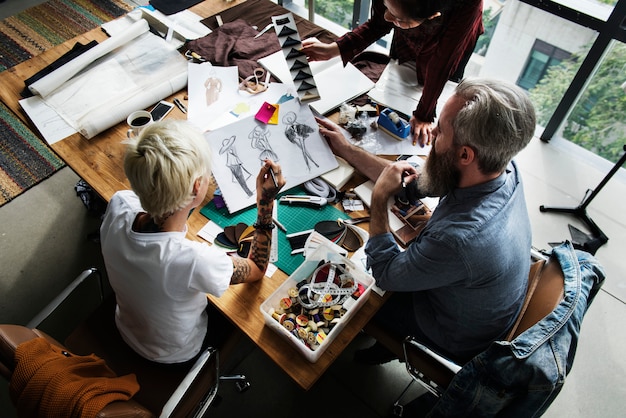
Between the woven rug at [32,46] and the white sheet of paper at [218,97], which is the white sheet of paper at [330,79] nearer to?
the white sheet of paper at [218,97]

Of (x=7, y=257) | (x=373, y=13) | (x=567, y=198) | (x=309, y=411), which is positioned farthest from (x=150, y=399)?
(x=567, y=198)

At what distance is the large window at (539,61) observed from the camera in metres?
2.85

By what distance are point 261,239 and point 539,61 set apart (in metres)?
2.63

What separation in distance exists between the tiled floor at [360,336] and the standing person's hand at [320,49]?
139 centimetres

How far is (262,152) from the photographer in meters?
1.65

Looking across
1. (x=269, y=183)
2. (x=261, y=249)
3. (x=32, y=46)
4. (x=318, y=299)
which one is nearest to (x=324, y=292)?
(x=318, y=299)

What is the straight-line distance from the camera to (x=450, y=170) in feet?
4.35

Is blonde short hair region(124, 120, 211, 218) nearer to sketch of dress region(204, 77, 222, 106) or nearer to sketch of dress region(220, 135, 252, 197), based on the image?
sketch of dress region(220, 135, 252, 197)

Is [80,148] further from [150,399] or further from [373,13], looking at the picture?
[373,13]

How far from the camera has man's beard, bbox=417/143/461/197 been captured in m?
1.32

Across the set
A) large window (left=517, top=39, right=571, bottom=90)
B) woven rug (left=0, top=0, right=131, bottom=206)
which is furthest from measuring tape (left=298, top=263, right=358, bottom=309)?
→ large window (left=517, top=39, right=571, bottom=90)

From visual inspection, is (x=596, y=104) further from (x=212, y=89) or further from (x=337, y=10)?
(x=212, y=89)

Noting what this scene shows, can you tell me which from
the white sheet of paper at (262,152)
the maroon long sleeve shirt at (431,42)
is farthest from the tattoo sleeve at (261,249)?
the maroon long sleeve shirt at (431,42)

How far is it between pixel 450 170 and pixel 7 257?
2492mm
